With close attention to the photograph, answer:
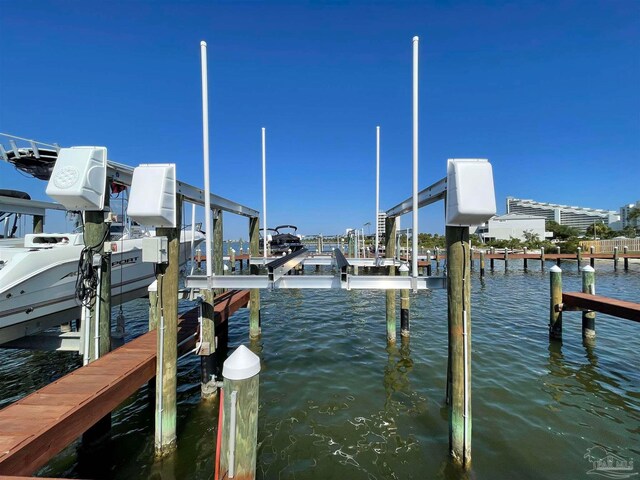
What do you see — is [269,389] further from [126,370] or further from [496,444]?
[496,444]

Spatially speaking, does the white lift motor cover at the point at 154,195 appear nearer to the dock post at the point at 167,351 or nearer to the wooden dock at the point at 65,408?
the dock post at the point at 167,351

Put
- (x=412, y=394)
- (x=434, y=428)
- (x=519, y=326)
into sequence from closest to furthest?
(x=434, y=428), (x=412, y=394), (x=519, y=326)

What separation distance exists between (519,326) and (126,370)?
11.7m

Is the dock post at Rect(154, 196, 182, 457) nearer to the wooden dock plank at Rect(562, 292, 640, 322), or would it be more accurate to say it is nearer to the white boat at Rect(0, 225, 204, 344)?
the white boat at Rect(0, 225, 204, 344)

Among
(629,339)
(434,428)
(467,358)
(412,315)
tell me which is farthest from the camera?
(412,315)

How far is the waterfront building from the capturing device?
86.3 m

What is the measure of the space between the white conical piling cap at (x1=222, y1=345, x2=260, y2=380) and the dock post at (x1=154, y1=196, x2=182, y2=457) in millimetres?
2046

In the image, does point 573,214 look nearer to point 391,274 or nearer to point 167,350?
point 391,274

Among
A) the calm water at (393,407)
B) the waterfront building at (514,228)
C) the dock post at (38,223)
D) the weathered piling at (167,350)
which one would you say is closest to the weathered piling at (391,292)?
the calm water at (393,407)

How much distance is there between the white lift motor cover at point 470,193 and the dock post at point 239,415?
2904mm

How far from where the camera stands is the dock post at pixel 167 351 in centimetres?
426

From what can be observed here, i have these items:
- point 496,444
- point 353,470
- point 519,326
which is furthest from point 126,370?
point 519,326

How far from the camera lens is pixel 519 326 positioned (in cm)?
1055

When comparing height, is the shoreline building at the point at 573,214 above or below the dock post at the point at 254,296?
above
